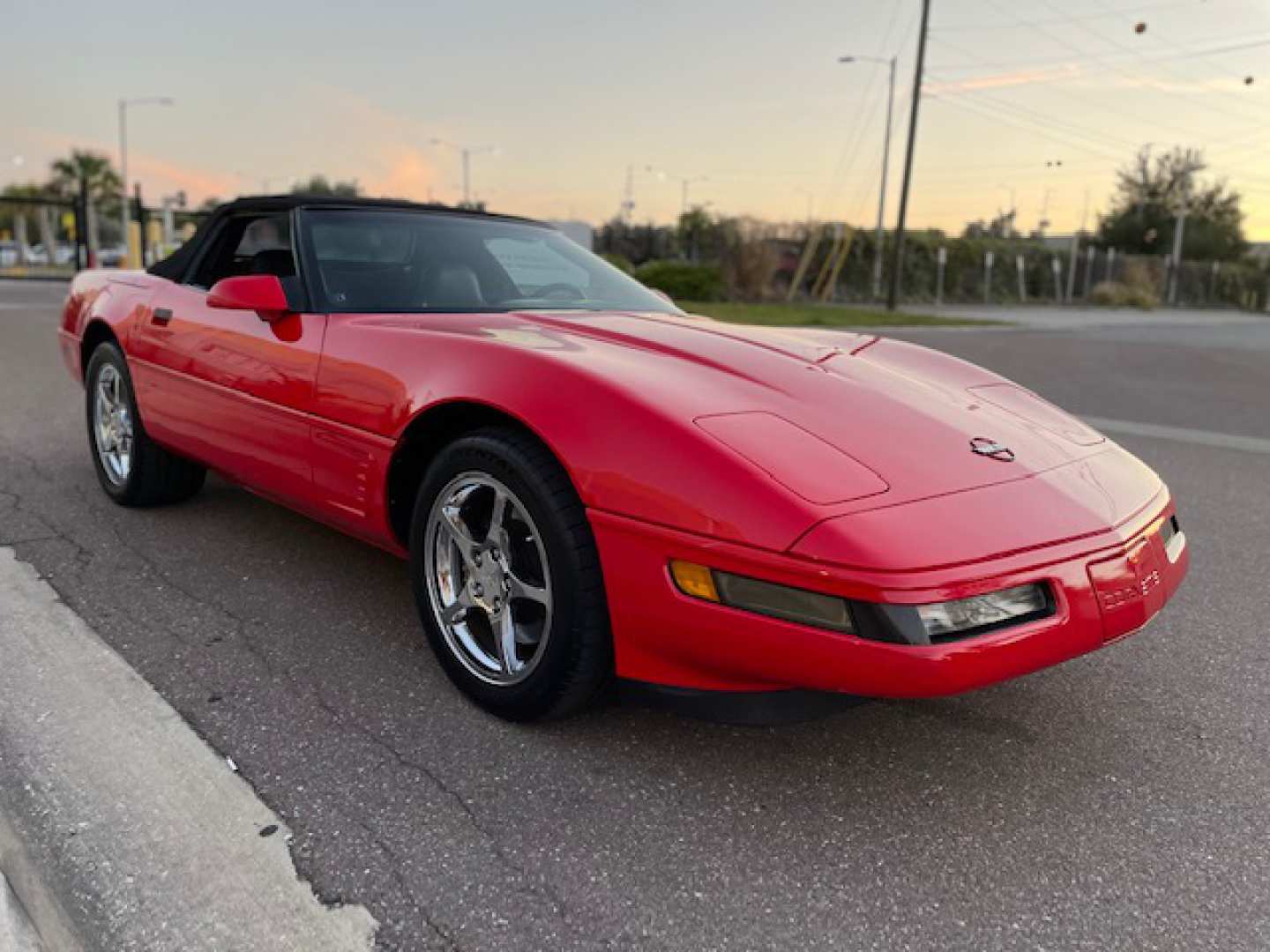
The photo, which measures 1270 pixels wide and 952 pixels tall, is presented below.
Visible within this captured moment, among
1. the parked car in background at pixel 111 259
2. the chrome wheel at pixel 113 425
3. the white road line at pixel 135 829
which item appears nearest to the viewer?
the white road line at pixel 135 829

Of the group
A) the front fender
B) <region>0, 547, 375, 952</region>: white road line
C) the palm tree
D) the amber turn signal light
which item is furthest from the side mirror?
the palm tree

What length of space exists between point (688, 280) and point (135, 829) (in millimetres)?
25020

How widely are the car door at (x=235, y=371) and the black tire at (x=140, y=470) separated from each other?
0.14 meters

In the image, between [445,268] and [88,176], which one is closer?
[445,268]

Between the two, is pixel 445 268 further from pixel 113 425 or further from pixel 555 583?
pixel 113 425

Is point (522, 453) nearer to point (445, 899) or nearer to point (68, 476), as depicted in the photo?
point (445, 899)

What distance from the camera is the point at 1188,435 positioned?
23.4 feet

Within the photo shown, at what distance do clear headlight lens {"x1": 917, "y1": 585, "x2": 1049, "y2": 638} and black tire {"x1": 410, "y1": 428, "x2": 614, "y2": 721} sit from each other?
67cm

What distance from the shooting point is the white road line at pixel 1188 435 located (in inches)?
264

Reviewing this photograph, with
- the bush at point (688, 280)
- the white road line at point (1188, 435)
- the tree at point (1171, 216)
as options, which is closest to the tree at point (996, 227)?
the tree at point (1171, 216)

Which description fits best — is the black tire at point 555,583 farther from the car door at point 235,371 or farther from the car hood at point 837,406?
the car door at point 235,371

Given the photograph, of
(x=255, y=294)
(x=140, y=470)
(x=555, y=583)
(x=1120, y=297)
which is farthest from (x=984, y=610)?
(x=1120, y=297)

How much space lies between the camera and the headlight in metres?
1.77

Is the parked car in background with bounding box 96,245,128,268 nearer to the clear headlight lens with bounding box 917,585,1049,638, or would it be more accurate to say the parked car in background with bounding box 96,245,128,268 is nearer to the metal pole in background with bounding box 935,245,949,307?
the metal pole in background with bounding box 935,245,949,307
